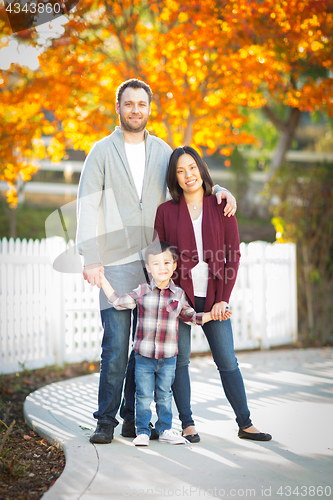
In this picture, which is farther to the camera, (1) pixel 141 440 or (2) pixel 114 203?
(2) pixel 114 203

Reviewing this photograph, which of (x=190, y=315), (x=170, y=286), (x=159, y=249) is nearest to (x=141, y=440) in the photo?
(x=190, y=315)

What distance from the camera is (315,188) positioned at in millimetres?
7371

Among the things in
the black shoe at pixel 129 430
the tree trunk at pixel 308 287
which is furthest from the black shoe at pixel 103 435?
the tree trunk at pixel 308 287

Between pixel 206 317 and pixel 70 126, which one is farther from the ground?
pixel 70 126

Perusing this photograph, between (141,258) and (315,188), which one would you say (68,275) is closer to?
(141,258)

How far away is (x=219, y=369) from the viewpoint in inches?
125

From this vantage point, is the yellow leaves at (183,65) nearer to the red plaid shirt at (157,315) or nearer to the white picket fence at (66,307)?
the white picket fence at (66,307)

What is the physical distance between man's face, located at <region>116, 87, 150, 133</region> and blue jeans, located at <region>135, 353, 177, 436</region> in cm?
143

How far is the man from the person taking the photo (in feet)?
10.3

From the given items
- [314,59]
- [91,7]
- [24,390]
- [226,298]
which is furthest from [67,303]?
[314,59]

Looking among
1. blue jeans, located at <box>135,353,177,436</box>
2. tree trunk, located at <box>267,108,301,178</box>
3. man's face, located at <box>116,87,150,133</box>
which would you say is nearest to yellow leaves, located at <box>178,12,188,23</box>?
man's face, located at <box>116,87,150,133</box>

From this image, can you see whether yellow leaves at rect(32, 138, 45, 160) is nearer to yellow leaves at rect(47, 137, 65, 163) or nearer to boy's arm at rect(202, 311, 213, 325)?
yellow leaves at rect(47, 137, 65, 163)

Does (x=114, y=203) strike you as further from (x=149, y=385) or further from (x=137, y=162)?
(x=149, y=385)

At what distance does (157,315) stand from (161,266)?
1.00 ft
